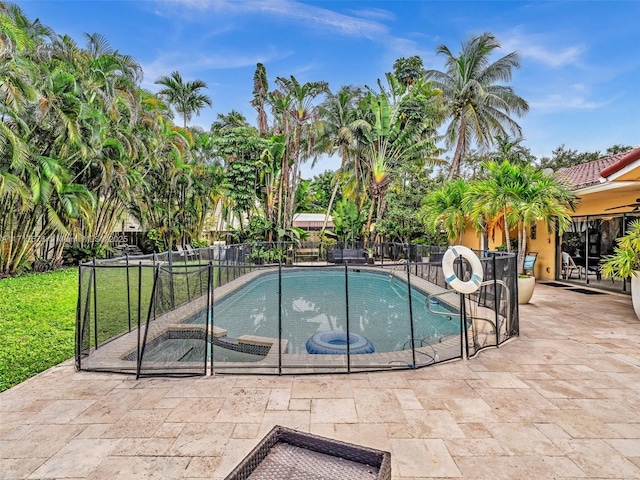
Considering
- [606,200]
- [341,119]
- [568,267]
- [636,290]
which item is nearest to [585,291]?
[568,267]

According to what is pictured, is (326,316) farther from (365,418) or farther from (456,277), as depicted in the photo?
(365,418)

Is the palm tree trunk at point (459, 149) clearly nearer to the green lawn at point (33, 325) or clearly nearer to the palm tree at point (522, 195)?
the palm tree at point (522, 195)

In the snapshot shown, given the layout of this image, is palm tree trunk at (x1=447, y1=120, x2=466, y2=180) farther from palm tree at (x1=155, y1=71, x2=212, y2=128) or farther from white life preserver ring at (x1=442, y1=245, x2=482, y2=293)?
palm tree at (x1=155, y1=71, x2=212, y2=128)

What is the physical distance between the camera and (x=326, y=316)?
5449mm

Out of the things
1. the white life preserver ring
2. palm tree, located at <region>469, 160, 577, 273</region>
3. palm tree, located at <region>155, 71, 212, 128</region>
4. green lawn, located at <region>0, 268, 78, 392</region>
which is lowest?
green lawn, located at <region>0, 268, 78, 392</region>

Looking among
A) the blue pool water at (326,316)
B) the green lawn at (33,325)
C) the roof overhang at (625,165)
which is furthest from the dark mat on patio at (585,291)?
the green lawn at (33,325)

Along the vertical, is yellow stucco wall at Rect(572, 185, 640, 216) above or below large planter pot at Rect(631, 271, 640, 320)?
above

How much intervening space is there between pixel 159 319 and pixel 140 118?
39.3 ft

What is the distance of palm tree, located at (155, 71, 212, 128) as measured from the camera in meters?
21.2

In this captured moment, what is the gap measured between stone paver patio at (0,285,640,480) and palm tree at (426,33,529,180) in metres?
15.0

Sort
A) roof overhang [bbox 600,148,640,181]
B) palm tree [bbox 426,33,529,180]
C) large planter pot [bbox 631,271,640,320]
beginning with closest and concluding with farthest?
roof overhang [bbox 600,148,640,181] < large planter pot [bbox 631,271,640,320] < palm tree [bbox 426,33,529,180]

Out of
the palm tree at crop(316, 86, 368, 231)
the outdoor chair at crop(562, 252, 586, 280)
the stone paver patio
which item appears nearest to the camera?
the stone paver patio

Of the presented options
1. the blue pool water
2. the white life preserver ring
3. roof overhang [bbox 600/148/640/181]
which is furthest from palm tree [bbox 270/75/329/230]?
the white life preserver ring

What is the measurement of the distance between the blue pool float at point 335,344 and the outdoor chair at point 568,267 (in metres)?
8.80
